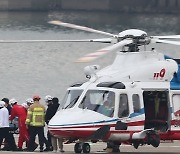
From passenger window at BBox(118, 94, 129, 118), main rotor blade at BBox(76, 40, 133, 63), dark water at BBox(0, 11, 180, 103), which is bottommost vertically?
dark water at BBox(0, 11, 180, 103)

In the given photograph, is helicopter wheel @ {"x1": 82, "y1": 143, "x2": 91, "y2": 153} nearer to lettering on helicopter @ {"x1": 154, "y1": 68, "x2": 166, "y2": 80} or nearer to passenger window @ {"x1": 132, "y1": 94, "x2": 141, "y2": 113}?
passenger window @ {"x1": 132, "y1": 94, "x2": 141, "y2": 113}

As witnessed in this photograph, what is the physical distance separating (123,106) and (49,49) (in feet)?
161

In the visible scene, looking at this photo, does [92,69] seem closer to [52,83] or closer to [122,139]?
[122,139]

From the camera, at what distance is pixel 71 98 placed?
18469 mm

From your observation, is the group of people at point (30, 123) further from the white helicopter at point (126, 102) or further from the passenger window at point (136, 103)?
the passenger window at point (136, 103)

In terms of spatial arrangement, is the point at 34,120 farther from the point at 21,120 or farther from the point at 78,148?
the point at 78,148

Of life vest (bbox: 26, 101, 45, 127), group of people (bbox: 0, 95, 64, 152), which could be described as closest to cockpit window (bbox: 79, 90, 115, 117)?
group of people (bbox: 0, 95, 64, 152)

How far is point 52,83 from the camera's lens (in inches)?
1877

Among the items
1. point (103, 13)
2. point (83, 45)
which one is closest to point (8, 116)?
point (83, 45)

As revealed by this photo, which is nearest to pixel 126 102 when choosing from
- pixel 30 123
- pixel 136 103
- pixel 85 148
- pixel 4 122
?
pixel 136 103

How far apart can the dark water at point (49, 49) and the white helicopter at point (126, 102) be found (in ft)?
73.4

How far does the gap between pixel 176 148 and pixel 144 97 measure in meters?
2.80

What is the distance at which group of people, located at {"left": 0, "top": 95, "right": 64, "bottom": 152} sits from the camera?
64.2 feet

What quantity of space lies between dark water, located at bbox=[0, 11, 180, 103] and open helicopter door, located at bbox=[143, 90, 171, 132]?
22352 millimetres
